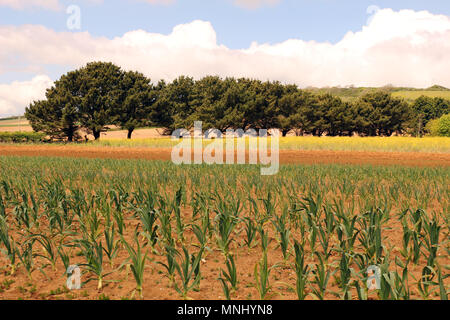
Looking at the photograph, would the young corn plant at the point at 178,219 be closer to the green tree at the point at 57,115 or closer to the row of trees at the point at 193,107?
the row of trees at the point at 193,107

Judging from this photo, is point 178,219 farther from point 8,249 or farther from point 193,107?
point 193,107

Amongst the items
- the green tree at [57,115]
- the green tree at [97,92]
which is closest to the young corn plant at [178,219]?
Answer: the green tree at [97,92]

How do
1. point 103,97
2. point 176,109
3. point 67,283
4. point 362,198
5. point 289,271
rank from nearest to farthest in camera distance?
point 67,283
point 289,271
point 362,198
point 103,97
point 176,109

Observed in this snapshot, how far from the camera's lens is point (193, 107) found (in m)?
73.6

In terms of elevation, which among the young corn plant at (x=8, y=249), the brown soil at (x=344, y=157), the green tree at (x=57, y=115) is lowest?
the brown soil at (x=344, y=157)

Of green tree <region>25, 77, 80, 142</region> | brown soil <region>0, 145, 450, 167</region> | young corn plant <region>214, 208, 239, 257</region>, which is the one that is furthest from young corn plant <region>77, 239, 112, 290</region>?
green tree <region>25, 77, 80, 142</region>

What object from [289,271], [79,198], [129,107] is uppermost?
[129,107]

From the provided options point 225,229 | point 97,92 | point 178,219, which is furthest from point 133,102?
point 225,229

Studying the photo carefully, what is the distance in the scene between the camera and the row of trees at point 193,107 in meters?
56.5
